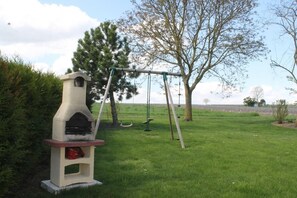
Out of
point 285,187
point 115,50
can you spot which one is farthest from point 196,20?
point 285,187

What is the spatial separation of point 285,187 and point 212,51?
21781 mm

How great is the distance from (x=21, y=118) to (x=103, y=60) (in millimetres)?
13668

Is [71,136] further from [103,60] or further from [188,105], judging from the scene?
[188,105]

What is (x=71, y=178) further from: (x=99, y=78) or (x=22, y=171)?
(x=99, y=78)

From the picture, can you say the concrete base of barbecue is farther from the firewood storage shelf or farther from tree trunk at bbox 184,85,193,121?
tree trunk at bbox 184,85,193,121

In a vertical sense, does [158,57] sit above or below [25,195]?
above

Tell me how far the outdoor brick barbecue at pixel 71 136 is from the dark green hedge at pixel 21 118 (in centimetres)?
44

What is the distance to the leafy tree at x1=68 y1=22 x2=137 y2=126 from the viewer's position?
1809 cm

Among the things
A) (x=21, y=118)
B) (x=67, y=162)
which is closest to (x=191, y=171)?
(x=67, y=162)

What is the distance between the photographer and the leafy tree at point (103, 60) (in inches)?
712

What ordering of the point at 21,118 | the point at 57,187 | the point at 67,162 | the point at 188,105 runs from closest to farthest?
the point at 21,118, the point at 57,187, the point at 67,162, the point at 188,105

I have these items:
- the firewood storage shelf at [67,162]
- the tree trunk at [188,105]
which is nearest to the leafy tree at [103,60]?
the tree trunk at [188,105]

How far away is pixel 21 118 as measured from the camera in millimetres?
4555

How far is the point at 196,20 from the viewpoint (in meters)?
27.1
